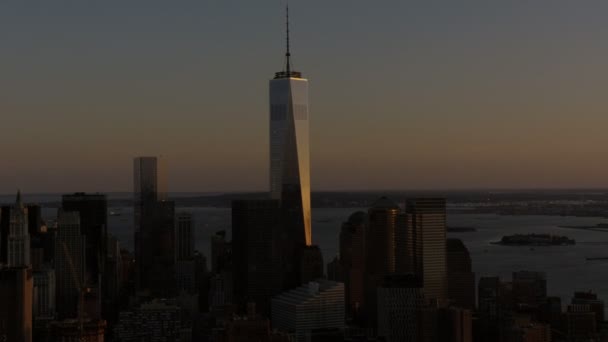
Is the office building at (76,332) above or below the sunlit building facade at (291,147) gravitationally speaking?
below

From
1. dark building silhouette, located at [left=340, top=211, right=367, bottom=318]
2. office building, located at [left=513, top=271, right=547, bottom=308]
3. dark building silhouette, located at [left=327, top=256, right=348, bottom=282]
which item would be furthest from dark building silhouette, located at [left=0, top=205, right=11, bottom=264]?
office building, located at [left=513, top=271, right=547, bottom=308]

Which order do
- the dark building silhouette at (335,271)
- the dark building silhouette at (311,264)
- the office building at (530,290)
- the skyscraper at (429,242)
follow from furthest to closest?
the dark building silhouette at (311,264), the dark building silhouette at (335,271), the skyscraper at (429,242), the office building at (530,290)

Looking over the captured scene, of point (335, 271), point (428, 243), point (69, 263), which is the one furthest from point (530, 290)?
point (69, 263)

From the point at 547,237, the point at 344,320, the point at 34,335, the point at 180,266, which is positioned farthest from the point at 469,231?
the point at 34,335

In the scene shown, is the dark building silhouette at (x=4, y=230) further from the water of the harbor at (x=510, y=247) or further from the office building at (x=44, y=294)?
the water of the harbor at (x=510, y=247)

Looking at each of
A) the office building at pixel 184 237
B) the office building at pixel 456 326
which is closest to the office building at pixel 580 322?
the office building at pixel 456 326
